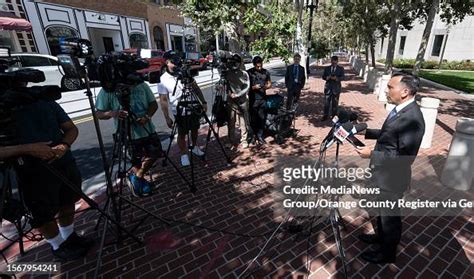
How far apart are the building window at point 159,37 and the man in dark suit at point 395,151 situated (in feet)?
92.9

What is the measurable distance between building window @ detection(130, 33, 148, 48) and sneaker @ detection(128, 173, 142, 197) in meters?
24.0

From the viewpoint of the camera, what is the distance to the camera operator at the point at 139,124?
3674mm

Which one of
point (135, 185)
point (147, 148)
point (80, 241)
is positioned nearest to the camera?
point (80, 241)

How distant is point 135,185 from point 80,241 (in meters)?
1.11

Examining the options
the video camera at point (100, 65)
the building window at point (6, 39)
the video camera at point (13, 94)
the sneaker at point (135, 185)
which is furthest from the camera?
the building window at point (6, 39)

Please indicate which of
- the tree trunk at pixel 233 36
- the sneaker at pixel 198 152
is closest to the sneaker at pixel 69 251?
the sneaker at pixel 198 152

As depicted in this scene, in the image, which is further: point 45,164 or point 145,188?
point 145,188

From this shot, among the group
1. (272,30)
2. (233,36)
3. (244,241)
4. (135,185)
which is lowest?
(244,241)

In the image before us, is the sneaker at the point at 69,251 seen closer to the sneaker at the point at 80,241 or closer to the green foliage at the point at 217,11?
the sneaker at the point at 80,241

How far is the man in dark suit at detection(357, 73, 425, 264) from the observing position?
8.21 feet

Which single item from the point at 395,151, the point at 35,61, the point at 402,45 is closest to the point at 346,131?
the point at 395,151

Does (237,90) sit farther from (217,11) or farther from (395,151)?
(395,151)

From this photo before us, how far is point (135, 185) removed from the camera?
4.14 metres

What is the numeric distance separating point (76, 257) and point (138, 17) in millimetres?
26138
